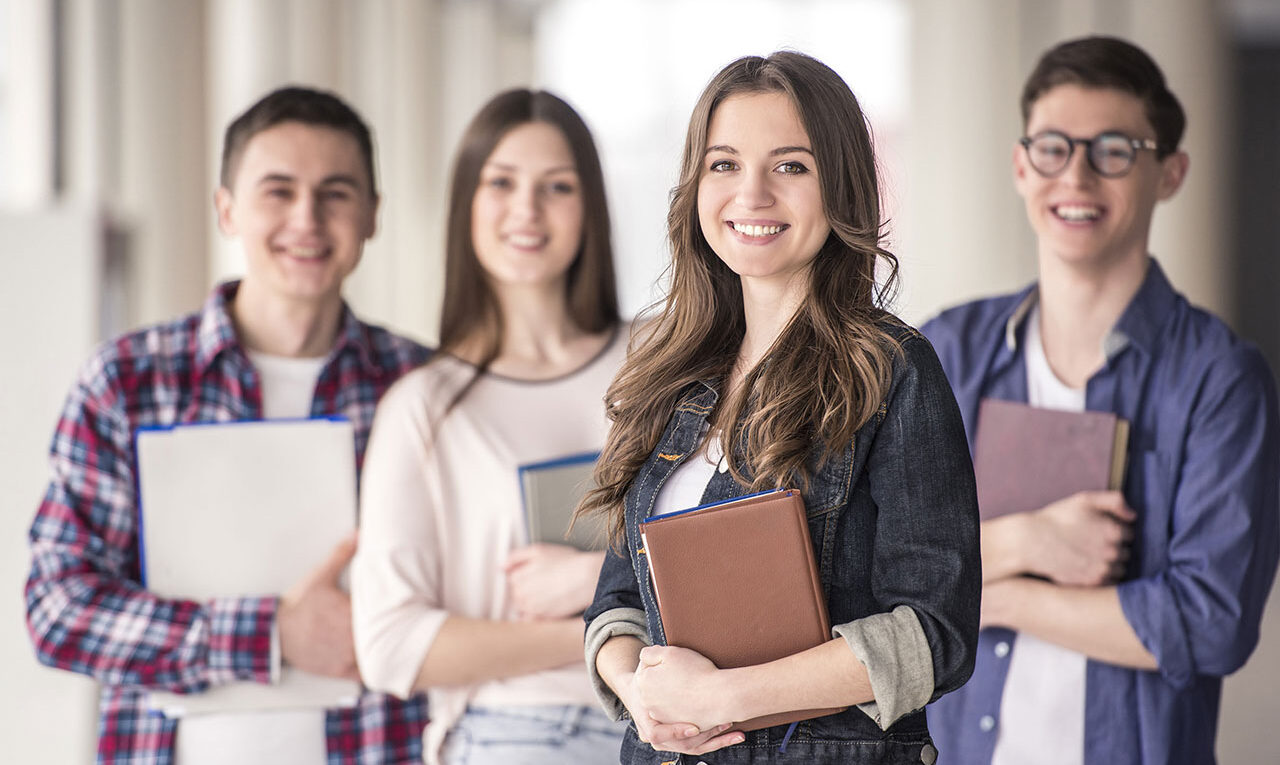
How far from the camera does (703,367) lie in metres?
1.30

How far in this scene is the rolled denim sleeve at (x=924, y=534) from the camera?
1.08 m

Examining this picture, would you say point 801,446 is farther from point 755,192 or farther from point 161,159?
point 161,159

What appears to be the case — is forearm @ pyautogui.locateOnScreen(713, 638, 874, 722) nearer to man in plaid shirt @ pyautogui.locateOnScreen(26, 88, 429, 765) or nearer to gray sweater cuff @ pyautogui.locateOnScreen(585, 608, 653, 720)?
gray sweater cuff @ pyautogui.locateOnScreen(585, 608, 653, 720)

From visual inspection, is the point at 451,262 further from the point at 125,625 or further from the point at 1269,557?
the point at 1269,557

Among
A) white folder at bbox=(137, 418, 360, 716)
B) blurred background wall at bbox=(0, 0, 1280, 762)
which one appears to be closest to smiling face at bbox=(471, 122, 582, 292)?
white folder at bbox=(137, 418, 360, 716)

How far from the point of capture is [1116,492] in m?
1.74

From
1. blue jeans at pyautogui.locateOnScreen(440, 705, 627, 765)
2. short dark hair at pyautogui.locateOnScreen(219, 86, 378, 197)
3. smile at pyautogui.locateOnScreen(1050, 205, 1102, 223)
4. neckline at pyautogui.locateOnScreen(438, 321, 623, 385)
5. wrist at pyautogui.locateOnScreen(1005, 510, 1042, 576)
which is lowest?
blue jeans at pyautogui.locateOnScreen(440, 705, 627, 765)

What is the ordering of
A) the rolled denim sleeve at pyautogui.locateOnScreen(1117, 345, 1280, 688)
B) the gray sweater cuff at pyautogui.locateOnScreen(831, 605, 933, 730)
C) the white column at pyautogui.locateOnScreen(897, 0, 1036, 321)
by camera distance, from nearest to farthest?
the gray sweater cuff at pyautogui.locateOnScreen(831, 605, 933, 730)
the rolled denim sleeve at pyautogui.locateOnScreen(1117, 345, 1280, 688)
the white column at pyautogui.locateOnScreen(897, 0, 1036, 321)

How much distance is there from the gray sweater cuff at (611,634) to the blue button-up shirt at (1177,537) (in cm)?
81

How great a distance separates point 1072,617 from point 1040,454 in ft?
0.83

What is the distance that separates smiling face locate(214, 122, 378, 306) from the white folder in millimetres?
274

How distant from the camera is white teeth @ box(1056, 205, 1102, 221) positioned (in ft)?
6.08

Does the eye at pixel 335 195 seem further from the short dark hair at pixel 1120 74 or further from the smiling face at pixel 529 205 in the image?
the short dark hair at pixel 1120 74

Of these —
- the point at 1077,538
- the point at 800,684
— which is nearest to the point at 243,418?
the point at 800,684
